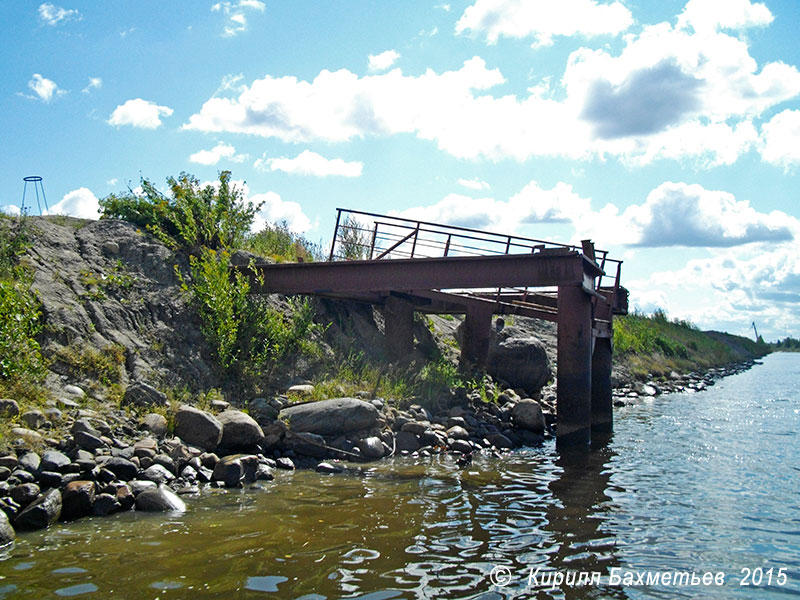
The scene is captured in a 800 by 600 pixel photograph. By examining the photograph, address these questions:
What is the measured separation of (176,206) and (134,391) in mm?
6619

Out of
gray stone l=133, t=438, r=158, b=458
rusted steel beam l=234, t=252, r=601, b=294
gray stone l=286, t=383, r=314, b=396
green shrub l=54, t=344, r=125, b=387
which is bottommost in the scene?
gray stone l=133, t=438, r=158, b=458

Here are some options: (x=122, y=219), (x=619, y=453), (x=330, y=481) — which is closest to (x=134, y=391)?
(x=330, y=481)

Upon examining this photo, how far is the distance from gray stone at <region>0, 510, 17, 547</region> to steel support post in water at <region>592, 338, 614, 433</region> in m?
12.6

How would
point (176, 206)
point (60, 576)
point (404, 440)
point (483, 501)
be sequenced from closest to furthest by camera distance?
point (60, 576), point (483, 501), point (404, 440), point (176, 206)

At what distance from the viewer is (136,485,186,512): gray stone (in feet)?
25.7

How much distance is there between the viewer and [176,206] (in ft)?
53.1

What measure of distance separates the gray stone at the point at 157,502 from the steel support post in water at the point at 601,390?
35.7 ft

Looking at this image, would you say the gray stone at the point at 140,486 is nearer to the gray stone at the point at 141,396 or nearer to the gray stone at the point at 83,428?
the gray stone at the point at 83,428

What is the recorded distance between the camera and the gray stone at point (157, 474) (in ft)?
28.2

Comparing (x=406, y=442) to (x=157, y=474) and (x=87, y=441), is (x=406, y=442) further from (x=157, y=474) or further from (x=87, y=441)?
(x=87, y=441)

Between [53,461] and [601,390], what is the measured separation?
1255cm

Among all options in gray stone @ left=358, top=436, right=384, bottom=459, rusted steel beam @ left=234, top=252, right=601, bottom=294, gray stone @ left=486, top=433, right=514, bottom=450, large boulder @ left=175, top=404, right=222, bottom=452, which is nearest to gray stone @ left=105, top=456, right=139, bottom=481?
large boulder @ left=175, top=404, right=222, bottom=452

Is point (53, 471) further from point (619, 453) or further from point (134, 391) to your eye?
point (619, 453)

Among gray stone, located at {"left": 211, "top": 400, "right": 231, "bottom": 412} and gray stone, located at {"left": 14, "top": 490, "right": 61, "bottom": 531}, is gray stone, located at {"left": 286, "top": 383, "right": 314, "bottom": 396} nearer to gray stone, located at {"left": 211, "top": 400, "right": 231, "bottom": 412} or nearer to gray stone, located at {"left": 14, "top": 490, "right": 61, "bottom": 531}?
gray stone, located at {"left": 211, "top": 400, "right": 231, "bottom": 412}
